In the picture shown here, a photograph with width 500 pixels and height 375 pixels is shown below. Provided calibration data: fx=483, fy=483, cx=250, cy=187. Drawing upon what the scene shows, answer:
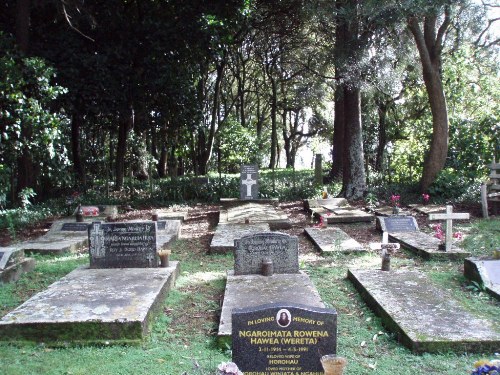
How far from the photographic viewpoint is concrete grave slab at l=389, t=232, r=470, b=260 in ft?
24.3

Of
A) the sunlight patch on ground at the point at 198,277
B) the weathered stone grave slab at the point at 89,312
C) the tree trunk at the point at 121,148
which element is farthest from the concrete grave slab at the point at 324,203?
the weathered stone grave slab at the point at 89,312

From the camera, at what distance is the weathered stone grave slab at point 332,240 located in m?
8.07

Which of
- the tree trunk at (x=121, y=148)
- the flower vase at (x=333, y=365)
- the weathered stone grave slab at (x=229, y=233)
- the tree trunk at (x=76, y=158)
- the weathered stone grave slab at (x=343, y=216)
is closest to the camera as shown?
the flower vase at (x=333, y=365)

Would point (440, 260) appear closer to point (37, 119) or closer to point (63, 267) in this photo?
point (63, 267)

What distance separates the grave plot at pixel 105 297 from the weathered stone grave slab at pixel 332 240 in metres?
2.76

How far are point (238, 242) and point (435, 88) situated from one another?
31.9ft

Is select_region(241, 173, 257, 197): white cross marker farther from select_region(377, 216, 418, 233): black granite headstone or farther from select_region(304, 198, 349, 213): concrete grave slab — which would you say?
select_region(377, 216, 418, 233): black granite headstone

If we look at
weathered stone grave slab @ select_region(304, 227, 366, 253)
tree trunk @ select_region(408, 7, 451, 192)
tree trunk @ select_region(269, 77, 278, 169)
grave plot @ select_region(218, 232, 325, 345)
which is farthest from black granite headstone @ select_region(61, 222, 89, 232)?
tree trunk @ select_region(269, 77, 278, 169)

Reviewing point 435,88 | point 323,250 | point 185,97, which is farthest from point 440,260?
point 185,97

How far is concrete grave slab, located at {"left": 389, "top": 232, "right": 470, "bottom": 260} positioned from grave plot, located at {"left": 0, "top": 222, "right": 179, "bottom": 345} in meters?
3.87

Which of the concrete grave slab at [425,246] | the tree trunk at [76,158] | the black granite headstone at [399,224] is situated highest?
the tree trunk at [76,158]

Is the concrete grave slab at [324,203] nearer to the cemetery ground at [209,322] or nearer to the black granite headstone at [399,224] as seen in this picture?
the black granite headstone at [399,224]

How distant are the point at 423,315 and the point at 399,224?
4.86 metres

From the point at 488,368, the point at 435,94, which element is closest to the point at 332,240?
the point at 488,368
